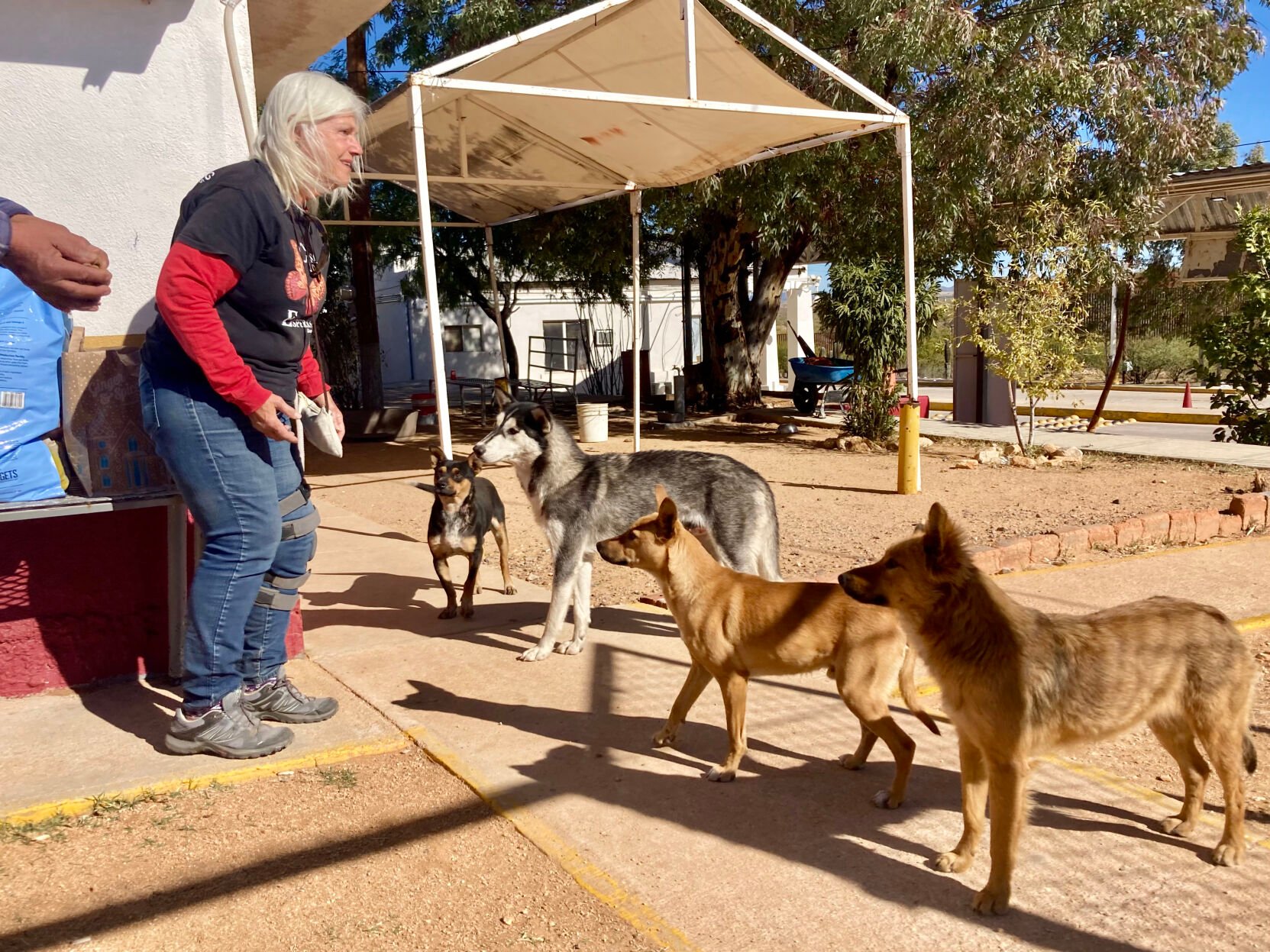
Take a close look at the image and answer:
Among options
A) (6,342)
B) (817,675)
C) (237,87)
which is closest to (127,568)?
(6,342)

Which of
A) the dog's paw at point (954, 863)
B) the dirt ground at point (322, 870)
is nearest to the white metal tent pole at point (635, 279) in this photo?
the dirt ground at point (322, 870)

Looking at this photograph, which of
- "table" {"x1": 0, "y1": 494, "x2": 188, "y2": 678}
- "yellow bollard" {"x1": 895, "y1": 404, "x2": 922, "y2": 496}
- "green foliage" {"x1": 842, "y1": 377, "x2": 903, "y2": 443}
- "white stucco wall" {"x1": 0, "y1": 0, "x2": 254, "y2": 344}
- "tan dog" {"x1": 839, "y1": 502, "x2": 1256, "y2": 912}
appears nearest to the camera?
"tan dog" {"x1": 839, "y1": 502, "x2": 1256, "y2": 912}

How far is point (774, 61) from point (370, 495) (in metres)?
8.38

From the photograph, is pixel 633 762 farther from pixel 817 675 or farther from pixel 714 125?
pixel 714 125

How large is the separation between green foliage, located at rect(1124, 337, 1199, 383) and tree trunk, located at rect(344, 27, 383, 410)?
23491 mm

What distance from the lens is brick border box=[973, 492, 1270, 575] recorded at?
7051 mm

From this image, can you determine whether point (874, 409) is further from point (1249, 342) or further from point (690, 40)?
point (690, 40)

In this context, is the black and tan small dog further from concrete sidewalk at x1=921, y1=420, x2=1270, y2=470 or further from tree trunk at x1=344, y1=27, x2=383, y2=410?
tree trunk at x1=344, y1=27, x2=383, y2=410

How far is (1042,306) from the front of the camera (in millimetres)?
12781

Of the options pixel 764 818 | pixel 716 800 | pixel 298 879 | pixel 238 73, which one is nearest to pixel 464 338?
Result: pixel 238 73

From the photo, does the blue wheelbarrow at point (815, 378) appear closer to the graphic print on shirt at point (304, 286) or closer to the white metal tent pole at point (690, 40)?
the white metal tent pole at point (690, 40)

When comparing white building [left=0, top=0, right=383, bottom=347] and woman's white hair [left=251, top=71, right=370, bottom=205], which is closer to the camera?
woman's white hair [left=251, top=71, right=370, bottom=205]

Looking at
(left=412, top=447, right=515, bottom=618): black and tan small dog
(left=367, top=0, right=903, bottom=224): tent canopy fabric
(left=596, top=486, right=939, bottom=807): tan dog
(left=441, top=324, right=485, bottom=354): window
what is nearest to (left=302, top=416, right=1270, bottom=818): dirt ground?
(left=412, top=447, right=515, bottom=618): black and tan small dog

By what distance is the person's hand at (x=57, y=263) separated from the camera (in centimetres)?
424
